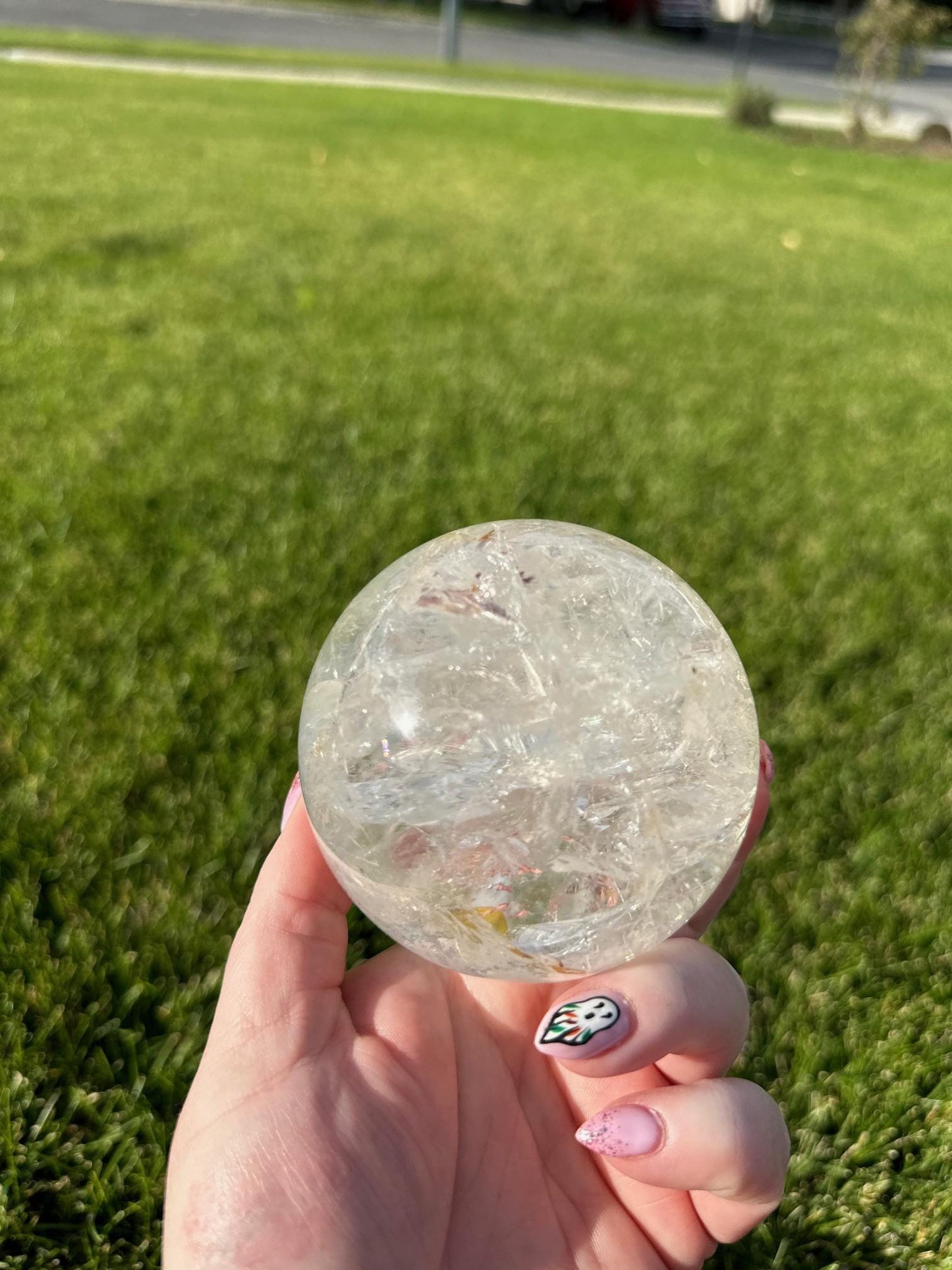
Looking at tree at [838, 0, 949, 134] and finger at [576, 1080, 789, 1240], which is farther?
tree at [838, 0, 949, 134]

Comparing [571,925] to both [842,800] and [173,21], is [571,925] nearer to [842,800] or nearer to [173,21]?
[842,800]

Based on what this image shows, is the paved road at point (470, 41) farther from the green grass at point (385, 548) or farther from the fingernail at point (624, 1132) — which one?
the fingernail at point (624, 1132)

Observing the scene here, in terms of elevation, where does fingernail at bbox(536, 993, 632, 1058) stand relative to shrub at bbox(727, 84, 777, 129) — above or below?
below

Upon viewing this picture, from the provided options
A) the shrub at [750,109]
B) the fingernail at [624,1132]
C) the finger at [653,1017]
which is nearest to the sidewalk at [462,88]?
the shrub at [750,109]

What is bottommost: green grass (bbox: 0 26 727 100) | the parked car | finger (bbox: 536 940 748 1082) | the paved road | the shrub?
finger (bbox: 536 940 748 1082)

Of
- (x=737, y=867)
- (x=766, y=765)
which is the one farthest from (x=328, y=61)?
(x=737, y=867)

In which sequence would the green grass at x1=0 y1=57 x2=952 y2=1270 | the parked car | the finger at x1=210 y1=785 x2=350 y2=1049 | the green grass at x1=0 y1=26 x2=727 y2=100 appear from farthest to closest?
the parked car < the green grass at x1=0 y1=26 x2=727 y2=100 < the green grass at x1=0 y1=57 x2=952 y2=1270 < the finger at x1=210 y1=785 x2=350 y2=1049

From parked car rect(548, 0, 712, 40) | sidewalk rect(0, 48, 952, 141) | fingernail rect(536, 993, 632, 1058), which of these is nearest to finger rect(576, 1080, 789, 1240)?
fingernail rect(536, 993, 632, 1058)

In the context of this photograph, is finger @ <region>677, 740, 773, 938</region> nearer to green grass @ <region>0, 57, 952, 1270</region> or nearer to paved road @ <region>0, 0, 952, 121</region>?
green grass @ <region>0, 57, 952, 1270</region>
